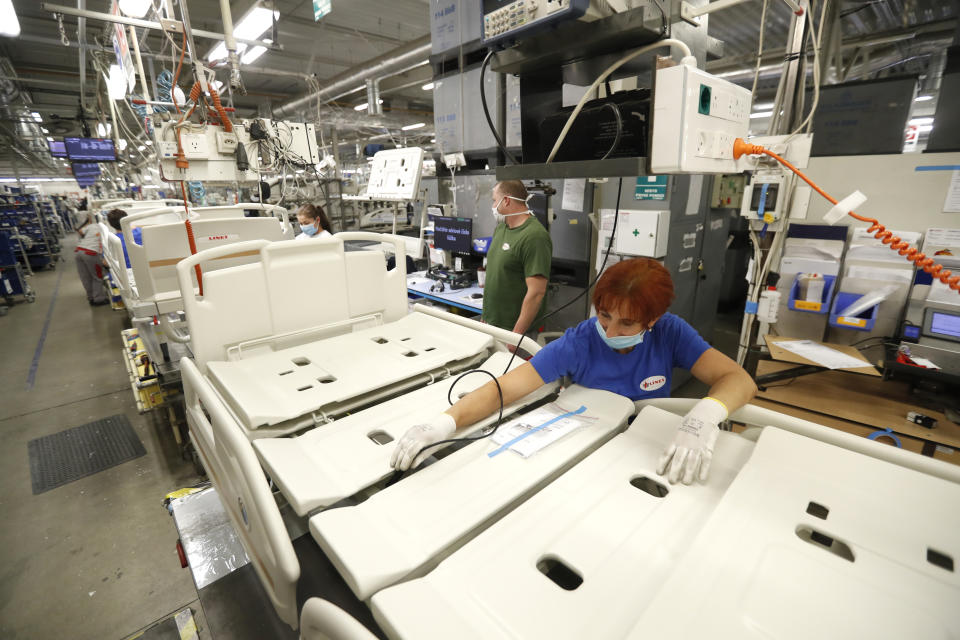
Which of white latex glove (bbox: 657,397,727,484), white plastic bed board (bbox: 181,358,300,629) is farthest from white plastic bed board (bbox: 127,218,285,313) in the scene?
white latex glove (bbox: 657,397,727,484)

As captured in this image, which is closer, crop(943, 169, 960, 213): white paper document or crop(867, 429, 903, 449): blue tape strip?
crop(867, 429, 903, 449): blue tape strip

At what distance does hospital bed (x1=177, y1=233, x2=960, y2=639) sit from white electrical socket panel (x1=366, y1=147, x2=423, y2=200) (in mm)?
2359

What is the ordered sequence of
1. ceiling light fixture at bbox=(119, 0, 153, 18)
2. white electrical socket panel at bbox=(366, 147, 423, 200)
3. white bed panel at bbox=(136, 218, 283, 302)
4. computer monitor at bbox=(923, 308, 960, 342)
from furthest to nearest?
white electrical socket panel at bbox=(366, 147, 423, 200) < white bed panel at bbox=(136, 218, 283, 302) < ceiling light fixture at bbox=(119, 0, 153, 18) < computer monitor at bbox=(923, 308, 960, 342)

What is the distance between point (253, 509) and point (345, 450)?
239 millimetres

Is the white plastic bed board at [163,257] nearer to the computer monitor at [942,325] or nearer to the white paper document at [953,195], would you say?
the computer monitor at [942,325]

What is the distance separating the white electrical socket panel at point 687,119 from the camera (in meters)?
0.95

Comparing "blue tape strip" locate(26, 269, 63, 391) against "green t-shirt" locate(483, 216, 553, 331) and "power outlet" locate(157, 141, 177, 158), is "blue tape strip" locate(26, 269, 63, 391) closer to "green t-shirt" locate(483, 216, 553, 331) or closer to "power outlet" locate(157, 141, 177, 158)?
"power outlet" locate(157, 141, 177, 158)

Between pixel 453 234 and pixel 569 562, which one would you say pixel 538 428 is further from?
pixel 453 234

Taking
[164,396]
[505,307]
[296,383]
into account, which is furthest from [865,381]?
[164,396]

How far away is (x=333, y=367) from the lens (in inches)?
63.3

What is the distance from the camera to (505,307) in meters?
2.80

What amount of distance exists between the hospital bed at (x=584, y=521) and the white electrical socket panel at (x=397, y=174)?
2359mm

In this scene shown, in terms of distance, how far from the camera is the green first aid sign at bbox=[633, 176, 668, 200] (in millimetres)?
2793

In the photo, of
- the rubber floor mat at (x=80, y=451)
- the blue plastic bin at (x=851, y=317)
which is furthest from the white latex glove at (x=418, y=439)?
the rubber floor mat at (x=80, y=451)
